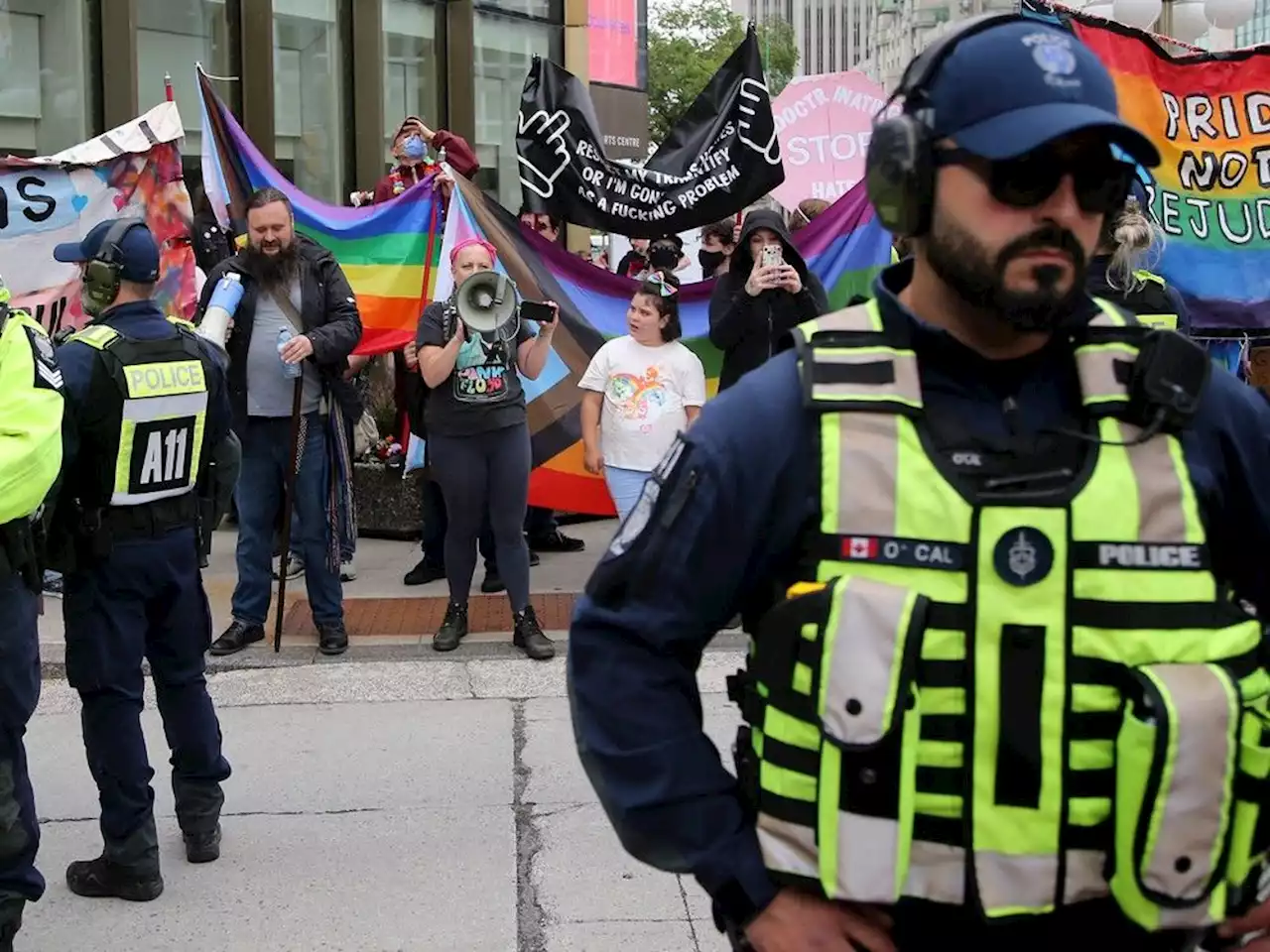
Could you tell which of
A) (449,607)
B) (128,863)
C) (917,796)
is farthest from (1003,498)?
(449,607)

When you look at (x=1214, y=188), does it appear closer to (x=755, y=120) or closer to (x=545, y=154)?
(x=755, y=120)

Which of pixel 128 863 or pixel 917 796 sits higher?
pixel 917 796

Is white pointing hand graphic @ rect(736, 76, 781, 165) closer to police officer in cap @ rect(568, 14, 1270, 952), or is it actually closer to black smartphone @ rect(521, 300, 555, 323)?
black smartphone @ rect(521, 300, 555, 323)

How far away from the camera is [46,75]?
40.0 feet

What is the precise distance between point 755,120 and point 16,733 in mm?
6239

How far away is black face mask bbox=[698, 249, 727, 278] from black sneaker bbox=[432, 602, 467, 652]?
362 centimetres

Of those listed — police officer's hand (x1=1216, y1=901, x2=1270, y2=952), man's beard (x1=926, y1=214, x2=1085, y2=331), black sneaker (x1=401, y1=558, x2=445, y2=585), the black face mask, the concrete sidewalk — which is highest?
the black face mask

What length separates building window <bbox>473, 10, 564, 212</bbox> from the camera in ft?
53.9

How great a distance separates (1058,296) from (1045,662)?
0.40 m

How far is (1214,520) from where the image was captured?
188 centimetres

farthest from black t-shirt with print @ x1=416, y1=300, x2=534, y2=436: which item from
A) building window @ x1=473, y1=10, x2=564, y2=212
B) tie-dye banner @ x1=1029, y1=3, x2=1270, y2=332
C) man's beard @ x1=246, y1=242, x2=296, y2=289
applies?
building window @ x1=473, y1=10, x2=564, y2=212

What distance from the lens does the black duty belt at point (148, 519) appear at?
180 inches

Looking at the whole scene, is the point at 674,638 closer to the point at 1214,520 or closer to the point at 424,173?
the point at 1214,520

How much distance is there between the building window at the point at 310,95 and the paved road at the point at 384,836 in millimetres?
8443
